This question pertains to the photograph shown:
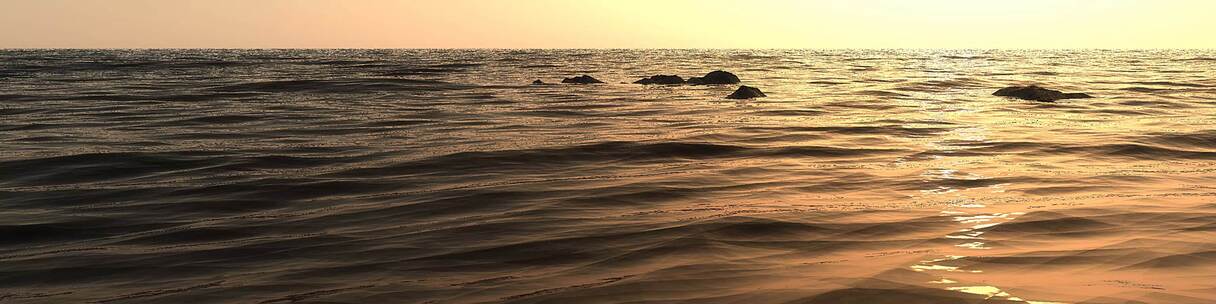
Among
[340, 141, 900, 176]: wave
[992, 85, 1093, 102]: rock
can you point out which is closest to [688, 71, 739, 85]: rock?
[992, 85, 1093, 102]: rock

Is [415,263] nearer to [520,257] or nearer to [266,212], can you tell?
[520,257]

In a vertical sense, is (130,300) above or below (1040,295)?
above

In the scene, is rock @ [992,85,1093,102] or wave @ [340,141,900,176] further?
rock @ [992,85,1093,102]

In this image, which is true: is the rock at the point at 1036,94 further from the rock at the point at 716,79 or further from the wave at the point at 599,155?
the wave at the point at 599,155

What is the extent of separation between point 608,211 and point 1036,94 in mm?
21856

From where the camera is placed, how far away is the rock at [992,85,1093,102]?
26.4m

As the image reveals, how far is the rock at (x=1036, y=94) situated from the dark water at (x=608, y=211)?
24.7 feet

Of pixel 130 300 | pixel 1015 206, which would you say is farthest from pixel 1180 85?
pixel 130 300

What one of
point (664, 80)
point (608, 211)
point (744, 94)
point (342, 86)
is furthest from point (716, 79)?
point (608, 211)

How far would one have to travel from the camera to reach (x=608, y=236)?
23.5ft

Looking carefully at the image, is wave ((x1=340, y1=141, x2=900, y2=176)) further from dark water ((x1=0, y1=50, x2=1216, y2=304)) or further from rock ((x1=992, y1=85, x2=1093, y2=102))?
rock ((x1=992, y1=85, x2=1093, y2=102))

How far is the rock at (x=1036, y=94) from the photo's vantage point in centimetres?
2637

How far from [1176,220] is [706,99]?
67.5 ft

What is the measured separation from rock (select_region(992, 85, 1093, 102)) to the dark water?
7.52 m
